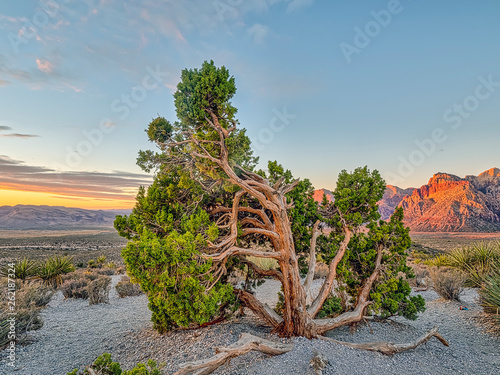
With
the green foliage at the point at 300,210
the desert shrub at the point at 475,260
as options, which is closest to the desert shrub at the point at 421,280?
the desert shrub at the point at 475,260

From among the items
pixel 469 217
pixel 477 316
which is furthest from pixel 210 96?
pixel 469 217

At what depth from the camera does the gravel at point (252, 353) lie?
190 inches

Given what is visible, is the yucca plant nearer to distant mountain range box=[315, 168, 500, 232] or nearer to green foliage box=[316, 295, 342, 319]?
green foliage box=[316, 295, 342, 319]

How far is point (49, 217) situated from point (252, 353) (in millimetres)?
193537

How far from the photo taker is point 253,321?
7406mm

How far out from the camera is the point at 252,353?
513cm

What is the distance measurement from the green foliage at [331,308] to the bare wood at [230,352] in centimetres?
202

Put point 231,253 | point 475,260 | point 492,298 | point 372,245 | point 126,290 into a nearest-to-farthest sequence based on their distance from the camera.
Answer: point 231,253, point 372,245, point 492,298, point 475,260, point 126,290

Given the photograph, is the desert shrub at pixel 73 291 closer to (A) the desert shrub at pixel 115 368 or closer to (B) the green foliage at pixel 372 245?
(A) the desert shrub at pixel 115 368

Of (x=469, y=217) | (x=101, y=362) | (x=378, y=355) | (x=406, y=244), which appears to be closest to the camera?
(x=101, y=362)

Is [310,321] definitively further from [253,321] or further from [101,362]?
[101,362]

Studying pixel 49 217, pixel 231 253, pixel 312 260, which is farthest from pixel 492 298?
pixel 49 217

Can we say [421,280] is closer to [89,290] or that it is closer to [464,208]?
[89,290]

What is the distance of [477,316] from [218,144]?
8.98m
